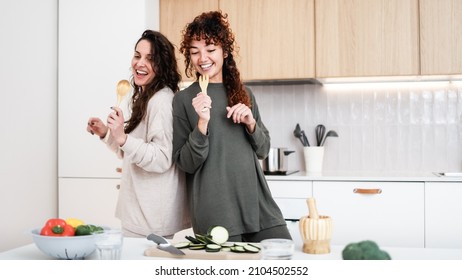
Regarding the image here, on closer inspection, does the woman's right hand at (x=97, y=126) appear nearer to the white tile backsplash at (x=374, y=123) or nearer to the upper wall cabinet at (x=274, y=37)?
the upper wall cabinet at (x=274, y=37)

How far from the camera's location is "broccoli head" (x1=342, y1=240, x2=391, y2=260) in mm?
1185

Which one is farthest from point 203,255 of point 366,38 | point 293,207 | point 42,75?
point 42,75

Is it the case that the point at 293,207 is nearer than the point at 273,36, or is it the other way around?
the point at 293,207

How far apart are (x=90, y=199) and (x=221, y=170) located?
1.83 metres

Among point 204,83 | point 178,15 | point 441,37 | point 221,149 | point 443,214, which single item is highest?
point 178,15

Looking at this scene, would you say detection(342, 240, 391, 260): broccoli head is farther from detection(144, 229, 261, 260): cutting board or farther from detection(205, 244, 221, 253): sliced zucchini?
detection(205, 244, 221, 253): sliced zucchini

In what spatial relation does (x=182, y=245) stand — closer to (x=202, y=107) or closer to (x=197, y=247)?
(x=197, y=247)

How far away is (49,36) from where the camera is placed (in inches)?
143

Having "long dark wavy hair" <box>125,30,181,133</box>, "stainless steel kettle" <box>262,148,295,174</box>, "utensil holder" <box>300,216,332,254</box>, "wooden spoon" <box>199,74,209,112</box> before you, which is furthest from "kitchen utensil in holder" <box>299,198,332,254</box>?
"stainless steel kettle" <box>262,148,295,174</box>

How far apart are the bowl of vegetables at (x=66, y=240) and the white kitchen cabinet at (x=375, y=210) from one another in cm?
192

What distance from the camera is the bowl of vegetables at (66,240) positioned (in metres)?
1.43

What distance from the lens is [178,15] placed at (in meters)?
3.67

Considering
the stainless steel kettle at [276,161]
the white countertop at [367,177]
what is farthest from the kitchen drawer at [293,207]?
the stainless steel kettle at [276,161]
